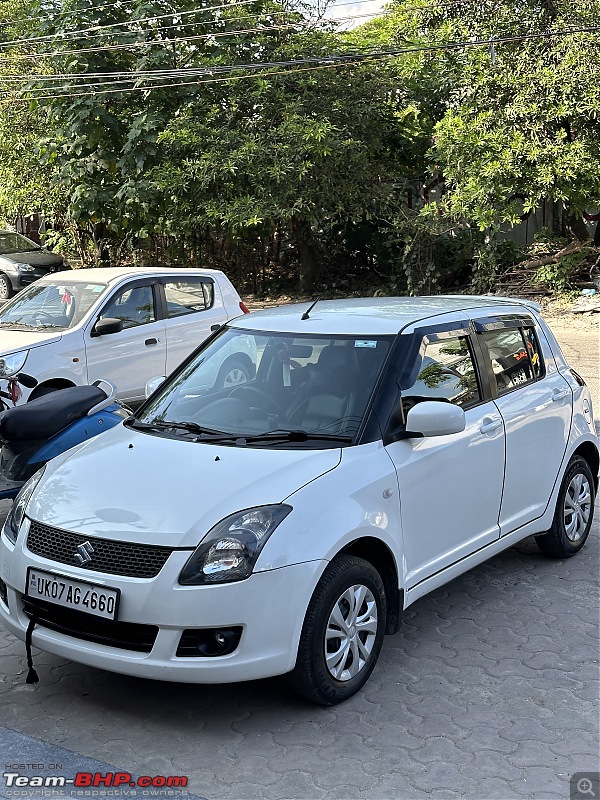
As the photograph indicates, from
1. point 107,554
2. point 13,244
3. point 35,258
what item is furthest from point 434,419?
point 13,244

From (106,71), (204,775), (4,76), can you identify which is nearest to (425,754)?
(204,775)

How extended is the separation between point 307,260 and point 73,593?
60.2ft

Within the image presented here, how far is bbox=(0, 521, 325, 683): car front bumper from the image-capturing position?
3.63 meters

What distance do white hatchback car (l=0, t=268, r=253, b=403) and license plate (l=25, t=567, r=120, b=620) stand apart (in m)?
4.62

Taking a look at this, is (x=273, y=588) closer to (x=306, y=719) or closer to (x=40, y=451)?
(x=306, y=719)

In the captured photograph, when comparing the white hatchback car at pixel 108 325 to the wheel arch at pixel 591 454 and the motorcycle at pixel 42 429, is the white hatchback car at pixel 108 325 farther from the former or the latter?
the wheel arch at pixel 591 454

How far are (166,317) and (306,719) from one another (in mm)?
6295

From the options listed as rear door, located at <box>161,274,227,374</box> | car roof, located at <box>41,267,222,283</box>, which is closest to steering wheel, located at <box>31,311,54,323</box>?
car roof, located at <box>41,267,222,283</box>

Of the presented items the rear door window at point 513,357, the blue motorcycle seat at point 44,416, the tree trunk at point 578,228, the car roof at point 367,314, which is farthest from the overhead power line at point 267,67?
the blue motorcycle seat at point 44,416

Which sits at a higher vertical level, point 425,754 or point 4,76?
point 4,76

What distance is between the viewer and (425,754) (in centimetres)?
→ 368

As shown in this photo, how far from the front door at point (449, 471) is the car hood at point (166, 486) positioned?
49cm

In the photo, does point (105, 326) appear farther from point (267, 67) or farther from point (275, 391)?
point (267, 67)

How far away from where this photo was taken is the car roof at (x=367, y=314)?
488cm
